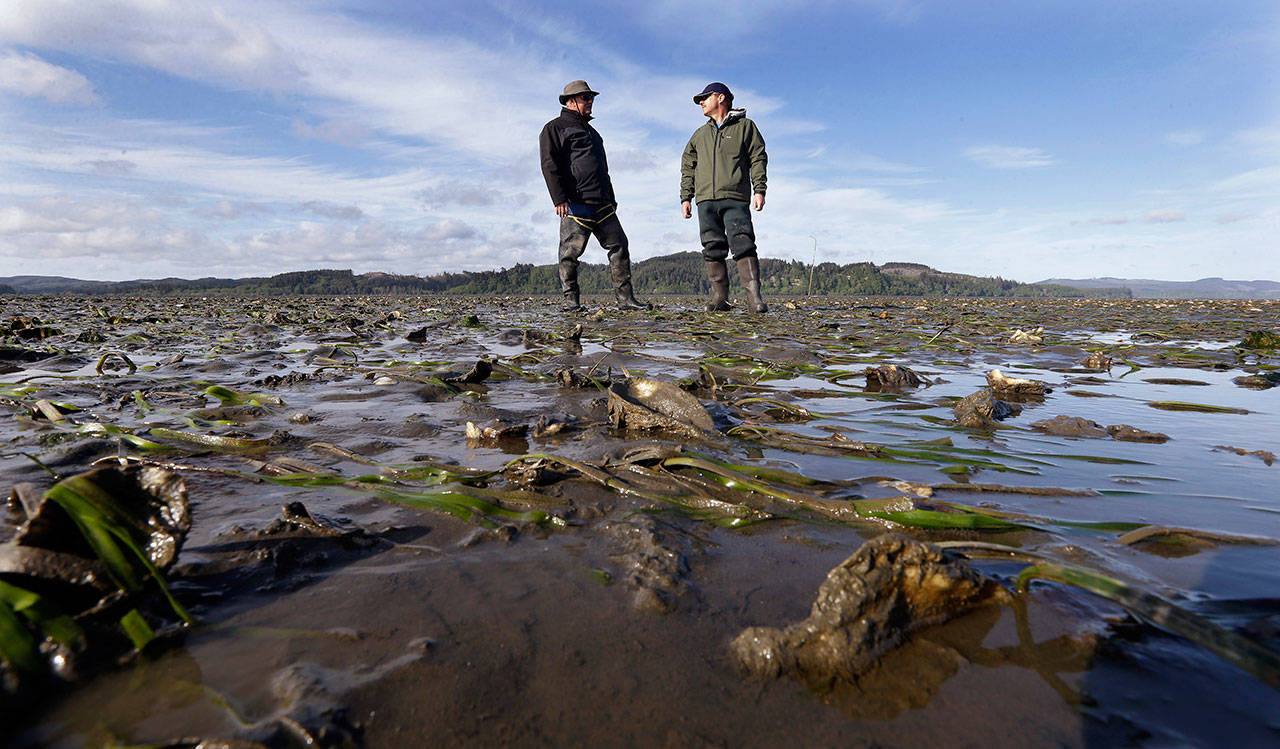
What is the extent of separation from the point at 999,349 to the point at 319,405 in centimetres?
600

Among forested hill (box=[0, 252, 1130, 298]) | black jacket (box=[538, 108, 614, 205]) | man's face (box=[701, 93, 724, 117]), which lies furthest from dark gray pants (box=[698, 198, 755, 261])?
forested hill (box=[0, 252, 1130, 298])

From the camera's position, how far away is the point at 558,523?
4.85ft

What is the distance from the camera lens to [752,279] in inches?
368

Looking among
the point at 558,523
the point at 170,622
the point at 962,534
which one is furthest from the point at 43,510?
the point at 962,534

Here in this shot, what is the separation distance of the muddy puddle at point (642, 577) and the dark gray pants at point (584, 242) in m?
7.05

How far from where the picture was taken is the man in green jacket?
878 cm

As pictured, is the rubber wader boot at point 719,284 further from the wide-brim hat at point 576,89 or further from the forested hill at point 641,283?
the forested hill at point 641,283

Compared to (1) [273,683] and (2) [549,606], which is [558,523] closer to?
(2) [549,606]

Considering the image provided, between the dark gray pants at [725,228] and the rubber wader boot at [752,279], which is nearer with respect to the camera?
the dark gray pants at [725,228]

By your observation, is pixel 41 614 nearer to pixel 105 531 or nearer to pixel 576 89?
pixel 105 531

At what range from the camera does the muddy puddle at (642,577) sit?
79 cm

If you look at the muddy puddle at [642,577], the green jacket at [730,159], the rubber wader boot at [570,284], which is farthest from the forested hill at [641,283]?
the muddy puddle at [642,577]

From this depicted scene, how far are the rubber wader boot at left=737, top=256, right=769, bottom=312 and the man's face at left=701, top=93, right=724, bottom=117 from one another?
2.41 metres

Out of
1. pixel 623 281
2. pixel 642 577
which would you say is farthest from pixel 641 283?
pixel 642 577
